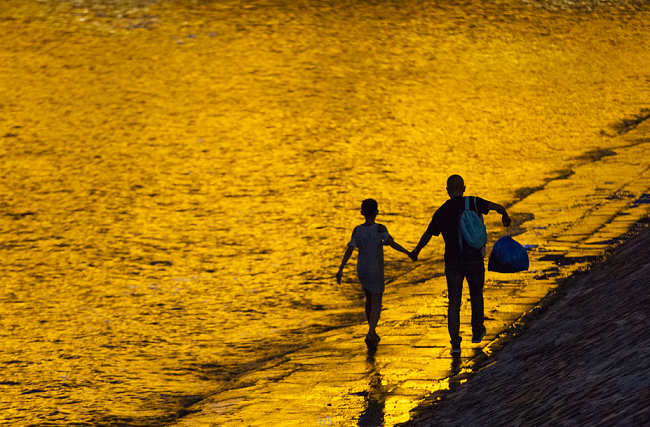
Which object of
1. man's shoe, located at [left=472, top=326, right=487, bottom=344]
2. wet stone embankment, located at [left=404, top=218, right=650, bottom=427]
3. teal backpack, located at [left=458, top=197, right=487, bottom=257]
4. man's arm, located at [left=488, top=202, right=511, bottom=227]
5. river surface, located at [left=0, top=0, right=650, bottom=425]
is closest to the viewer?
wet stone embankment, located at [left=404, top=218, right=650, bottom=427]

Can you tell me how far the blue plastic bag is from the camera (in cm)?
574

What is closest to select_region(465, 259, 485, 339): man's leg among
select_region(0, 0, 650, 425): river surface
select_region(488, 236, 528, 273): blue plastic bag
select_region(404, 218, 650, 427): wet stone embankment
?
select_region(488, 236, 528, 273): blue plastic bag

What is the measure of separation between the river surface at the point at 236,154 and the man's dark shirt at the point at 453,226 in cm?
168

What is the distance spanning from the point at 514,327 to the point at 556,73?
1427 centimetres

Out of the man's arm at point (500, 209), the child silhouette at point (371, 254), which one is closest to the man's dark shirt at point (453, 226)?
the man's arm at point (500, 209)

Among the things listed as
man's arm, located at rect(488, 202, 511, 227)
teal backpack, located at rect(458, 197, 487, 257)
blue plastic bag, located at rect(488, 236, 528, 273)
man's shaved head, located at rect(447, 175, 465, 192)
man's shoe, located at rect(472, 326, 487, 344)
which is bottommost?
man's shoe, located at rect(472, 326, 487, 344)

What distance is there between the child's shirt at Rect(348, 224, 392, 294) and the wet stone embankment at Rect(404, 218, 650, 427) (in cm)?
119

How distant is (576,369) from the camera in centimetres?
424

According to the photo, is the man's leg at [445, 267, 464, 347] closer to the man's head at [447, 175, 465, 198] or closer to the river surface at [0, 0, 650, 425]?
the man's head at [447, 175, 465, 198]

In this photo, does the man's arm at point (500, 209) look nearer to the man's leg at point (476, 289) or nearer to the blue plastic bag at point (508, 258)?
the blue plastic bag at point (508, 258)

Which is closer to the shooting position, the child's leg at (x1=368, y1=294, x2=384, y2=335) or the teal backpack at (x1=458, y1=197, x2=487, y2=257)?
the teal backpack at (x1=458, y1=197, x2=487, y2=257)

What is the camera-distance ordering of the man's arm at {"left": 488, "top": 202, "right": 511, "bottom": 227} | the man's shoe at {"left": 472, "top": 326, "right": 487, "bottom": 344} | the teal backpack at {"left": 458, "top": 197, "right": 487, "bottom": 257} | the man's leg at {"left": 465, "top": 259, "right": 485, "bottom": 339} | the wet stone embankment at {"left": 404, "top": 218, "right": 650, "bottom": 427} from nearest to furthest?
the wet stone embankment at {"left": 404, "top": 218, "right": 650, "bottom": 427}, the man's arm at {"left": 488, "top": 202, "right": 511, "bottom": 227}, the teal backpack at {"left": 458, "top": 197, "right": 487, "bottom": 257}, the man's leg at {"left": 465, "top": 259, "right": 485, "bottom": 339}, the man's shoe at {"left": 472, "top": 326, "right": 487, "bottom": 344}

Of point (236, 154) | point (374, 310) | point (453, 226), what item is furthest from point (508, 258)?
point (236, 154)

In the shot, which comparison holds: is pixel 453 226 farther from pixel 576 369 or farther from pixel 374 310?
pixel 576 369
